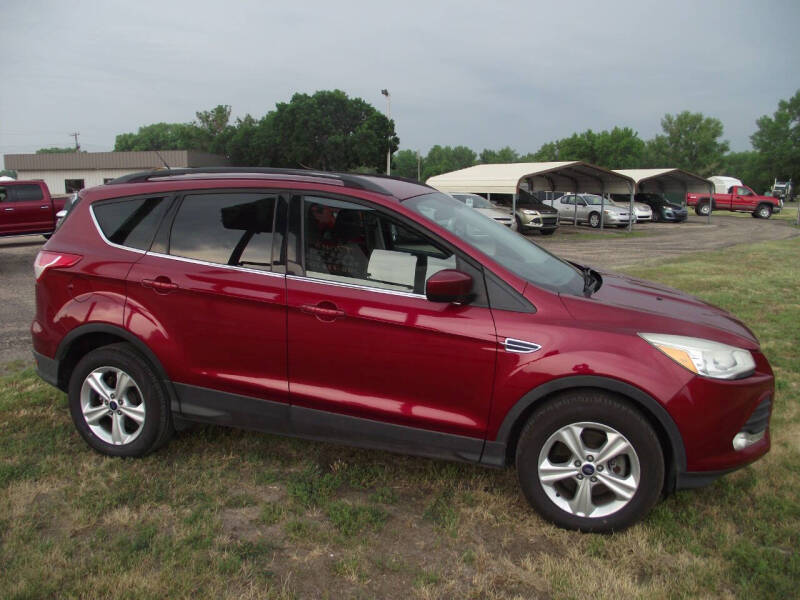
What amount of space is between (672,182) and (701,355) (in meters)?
35.4

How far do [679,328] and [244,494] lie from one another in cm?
248

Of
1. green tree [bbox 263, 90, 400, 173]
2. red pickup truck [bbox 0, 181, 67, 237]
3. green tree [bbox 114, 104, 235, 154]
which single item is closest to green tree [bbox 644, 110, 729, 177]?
green tree [bbox 263, 90, 400, 173]

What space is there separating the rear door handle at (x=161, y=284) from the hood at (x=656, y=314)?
7.18ft

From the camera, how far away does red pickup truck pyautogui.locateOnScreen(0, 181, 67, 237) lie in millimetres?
15945

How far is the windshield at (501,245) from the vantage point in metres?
3.40

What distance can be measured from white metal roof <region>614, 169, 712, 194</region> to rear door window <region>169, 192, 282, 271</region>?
32.1m

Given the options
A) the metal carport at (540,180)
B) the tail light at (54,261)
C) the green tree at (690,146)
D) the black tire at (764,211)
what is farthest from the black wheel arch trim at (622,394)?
the green tree at (690,146)

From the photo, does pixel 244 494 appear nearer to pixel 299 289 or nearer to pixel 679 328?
pixel 299 289

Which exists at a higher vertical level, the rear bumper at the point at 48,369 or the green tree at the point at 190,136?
the green tree at the point at 190,136

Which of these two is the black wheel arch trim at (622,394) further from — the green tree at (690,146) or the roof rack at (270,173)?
the green tree at (690,146)

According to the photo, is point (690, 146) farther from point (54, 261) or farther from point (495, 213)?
point (54, 261)

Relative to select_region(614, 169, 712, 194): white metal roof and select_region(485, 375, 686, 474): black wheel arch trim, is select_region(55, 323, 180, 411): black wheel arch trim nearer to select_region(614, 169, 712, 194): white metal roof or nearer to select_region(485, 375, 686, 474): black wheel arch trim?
select_region(485, 375, 686, 474): black wheel arch trim

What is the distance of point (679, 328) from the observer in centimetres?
312

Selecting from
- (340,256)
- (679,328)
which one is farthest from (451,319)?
(679,328)
